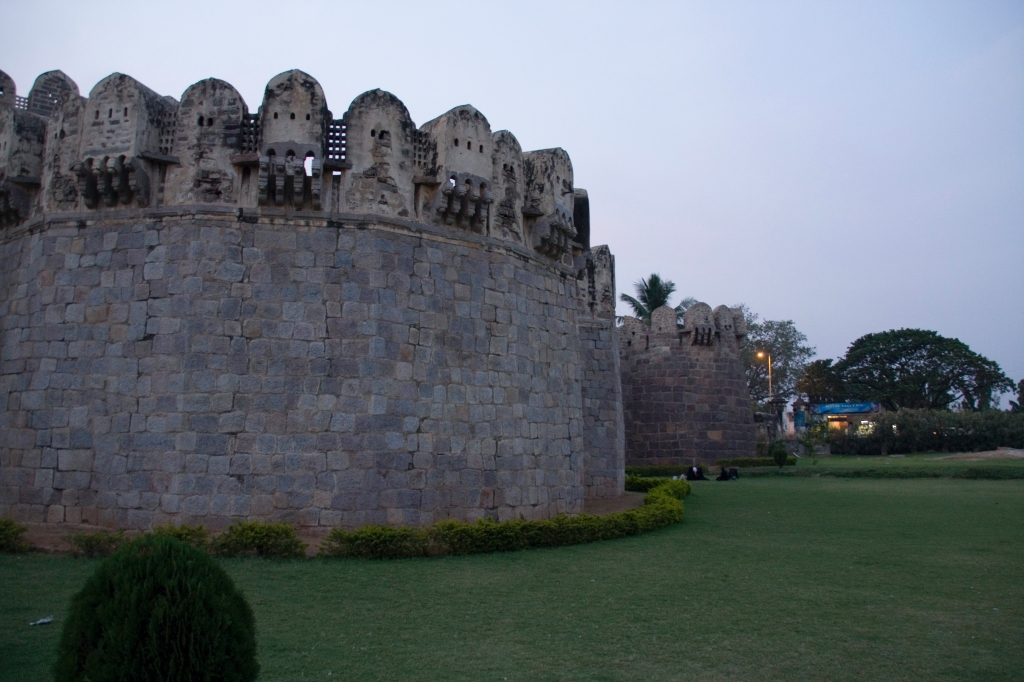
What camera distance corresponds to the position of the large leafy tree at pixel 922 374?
182 ft

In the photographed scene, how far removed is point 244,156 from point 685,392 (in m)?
20.4

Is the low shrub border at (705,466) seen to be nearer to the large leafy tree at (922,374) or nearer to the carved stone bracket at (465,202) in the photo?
the carved stone bracket at (465,202)

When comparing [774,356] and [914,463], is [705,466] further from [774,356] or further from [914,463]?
[774,356]

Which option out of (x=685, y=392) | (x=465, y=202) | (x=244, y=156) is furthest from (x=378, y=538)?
(x=685, y=392)

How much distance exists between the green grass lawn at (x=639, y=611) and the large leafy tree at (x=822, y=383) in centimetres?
4993

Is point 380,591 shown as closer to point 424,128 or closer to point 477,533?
point 477,533

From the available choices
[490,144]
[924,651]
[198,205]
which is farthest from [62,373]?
[924,651]

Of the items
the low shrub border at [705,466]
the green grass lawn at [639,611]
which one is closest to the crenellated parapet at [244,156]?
the green grass lawn at [639,611]

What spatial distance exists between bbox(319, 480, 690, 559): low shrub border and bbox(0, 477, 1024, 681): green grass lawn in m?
0.32

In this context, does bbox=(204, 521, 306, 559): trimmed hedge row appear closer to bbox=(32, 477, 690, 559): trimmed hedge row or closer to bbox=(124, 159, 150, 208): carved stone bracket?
bbox=(32, 477, 690, 559): trimmed hedge row

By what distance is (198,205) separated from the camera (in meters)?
10.6

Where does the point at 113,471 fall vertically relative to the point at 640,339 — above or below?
below

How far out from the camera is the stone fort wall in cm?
2794

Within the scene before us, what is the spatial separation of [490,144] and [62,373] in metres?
7.11
